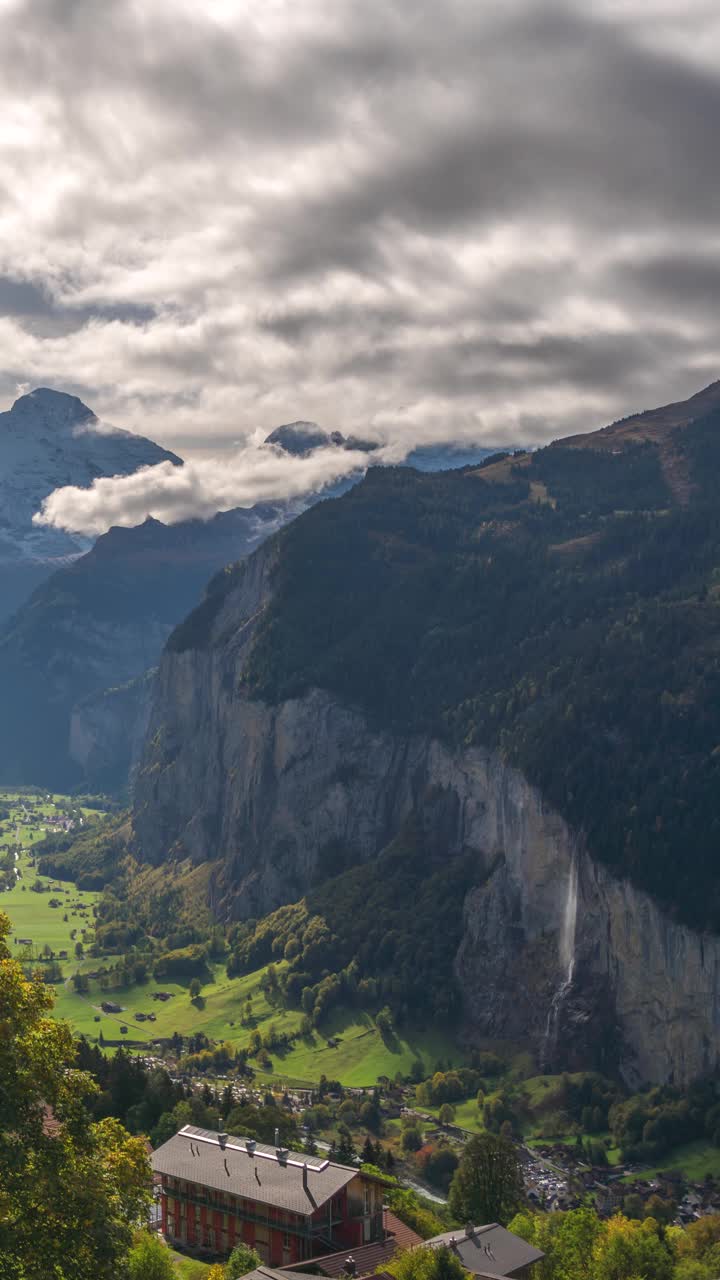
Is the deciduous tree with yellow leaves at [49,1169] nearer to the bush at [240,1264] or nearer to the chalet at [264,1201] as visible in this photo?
the bush at [240,1264]

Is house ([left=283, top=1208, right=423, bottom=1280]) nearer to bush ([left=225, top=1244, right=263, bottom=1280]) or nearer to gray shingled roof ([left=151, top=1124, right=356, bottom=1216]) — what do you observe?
bush ([left=225, top=1244, right=263, bottom=1280])

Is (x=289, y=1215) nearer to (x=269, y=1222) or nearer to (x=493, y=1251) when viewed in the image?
(x=269, y=1222)

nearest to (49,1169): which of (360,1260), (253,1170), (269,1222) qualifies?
(360,1260)

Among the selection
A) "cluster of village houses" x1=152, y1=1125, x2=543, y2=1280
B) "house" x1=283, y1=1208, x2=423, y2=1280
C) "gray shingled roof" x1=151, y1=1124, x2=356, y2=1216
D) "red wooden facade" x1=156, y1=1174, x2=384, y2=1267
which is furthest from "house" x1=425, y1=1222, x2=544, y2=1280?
"gray shingled roof" x1=151, y1=1124, x2=356, y2=1216

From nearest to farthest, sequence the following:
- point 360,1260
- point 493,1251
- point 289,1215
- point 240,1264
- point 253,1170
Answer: point 240,1264
point 360,1260
point 493,1251
point 289,1215
point 253,1170

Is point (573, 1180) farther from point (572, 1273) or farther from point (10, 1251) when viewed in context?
point (10, 1251)

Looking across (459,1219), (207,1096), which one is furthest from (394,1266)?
(207,1096)

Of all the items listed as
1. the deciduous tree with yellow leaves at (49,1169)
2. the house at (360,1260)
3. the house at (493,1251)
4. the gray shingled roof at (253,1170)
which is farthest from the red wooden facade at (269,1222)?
the deciduous tree with yellow leaves at (49,1169)
